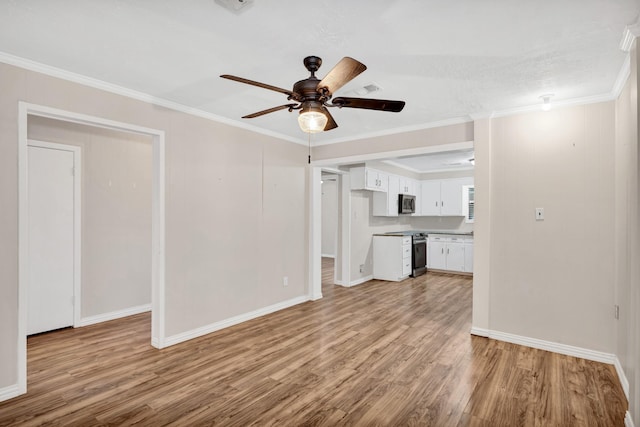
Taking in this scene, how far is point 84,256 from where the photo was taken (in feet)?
13.6

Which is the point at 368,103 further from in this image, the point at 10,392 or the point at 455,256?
the point at 455,256

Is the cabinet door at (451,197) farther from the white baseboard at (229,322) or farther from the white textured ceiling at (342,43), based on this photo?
the white textured ceiling at (342,43)

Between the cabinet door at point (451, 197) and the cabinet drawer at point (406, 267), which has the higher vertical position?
the cabinet door at point (451, 197)

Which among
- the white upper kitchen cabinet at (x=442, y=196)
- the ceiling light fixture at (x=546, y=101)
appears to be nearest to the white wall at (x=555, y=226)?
the ceiling light fixture at (x=546, y=101)

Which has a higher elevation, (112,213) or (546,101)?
A: (546,101)

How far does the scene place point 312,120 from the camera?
7.30 ft

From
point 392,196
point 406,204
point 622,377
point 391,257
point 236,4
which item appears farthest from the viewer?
point 406,204

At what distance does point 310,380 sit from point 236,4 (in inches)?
106

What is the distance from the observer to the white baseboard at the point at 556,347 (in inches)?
124

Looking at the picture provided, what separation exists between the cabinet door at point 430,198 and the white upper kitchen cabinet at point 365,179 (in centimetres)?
209

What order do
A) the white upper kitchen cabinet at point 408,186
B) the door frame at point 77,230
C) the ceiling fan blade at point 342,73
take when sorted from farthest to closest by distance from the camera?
the white upper kitchen cabinet at point 408,186, the door frame at point 77,230, the ceiling fan blade at point 342,73

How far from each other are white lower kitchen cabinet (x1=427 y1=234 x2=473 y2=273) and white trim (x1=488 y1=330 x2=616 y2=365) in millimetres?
3660

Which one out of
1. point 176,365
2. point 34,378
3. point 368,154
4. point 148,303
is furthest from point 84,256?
point 368,154

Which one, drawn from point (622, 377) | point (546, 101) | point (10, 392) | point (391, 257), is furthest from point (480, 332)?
point (10, 392)
